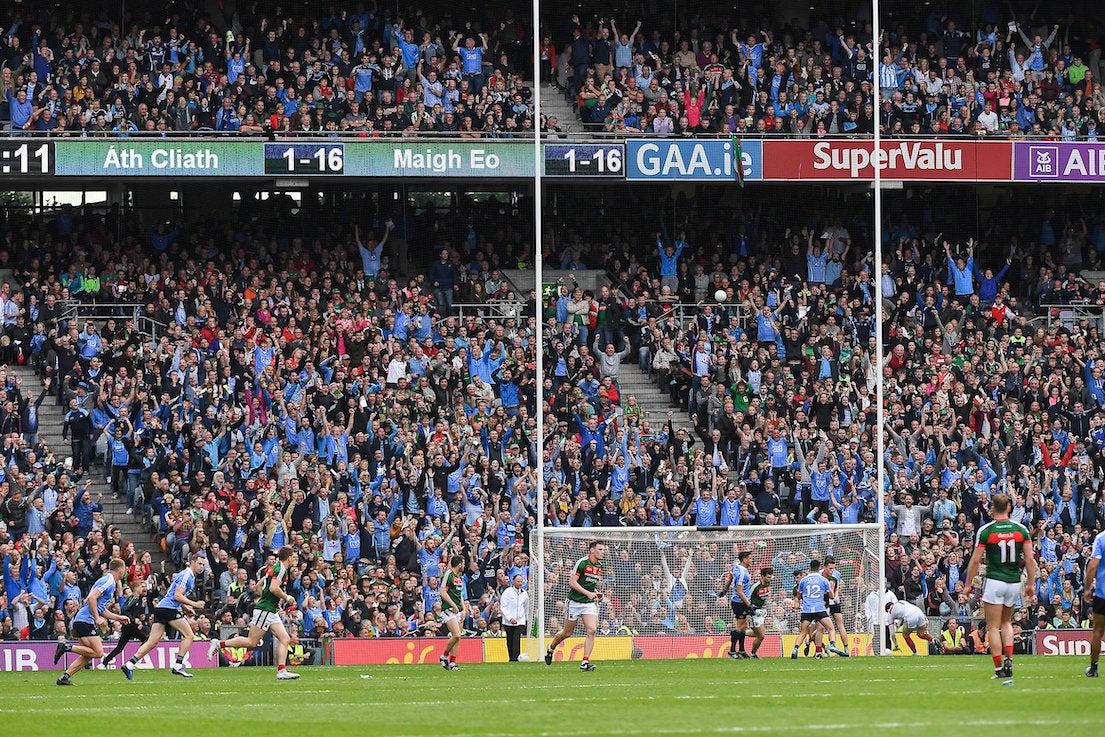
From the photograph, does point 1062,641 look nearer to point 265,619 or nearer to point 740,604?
point 740,604

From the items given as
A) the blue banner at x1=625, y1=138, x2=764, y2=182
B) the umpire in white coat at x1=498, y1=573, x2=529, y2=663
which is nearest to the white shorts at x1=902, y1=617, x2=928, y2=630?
the umpire in white coat at x1=498, y1=573, x2=529, y2=663

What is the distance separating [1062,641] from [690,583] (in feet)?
18.1

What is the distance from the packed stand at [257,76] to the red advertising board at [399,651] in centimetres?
1078

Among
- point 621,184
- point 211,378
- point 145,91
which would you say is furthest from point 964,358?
point 145,91

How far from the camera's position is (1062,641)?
1058 inches

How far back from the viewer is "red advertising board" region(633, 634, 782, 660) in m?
26.1

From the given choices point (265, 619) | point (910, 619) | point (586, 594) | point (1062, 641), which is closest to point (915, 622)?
point (910, 619)

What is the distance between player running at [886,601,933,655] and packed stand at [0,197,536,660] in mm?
5532

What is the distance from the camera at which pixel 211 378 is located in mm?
29672

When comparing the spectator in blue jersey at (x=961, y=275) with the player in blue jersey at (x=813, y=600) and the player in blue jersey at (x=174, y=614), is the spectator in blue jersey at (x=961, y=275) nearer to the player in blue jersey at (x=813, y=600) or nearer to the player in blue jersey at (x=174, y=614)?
the player in blue jersey at (x=813, y=600)

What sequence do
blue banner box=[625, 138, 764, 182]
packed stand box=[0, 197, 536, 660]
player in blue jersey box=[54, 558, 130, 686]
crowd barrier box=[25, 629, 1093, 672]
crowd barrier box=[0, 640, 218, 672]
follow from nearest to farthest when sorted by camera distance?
player in blue jersey box=[54, 558, 130, 686] → crowd barrier box=[0, 640, 218, 672] → crowd barrier box=[25, 629, 1093, 672] → packed stand box=[0, 197, 536, 660] → blue banner box=[625, 138, 764, 182]

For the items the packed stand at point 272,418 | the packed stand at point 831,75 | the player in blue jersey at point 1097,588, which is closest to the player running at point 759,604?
the packed stand at point 272,418

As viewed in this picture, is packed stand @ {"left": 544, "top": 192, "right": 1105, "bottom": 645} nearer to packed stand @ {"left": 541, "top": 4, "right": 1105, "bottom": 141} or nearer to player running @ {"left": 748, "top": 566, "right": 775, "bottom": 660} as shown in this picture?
player running @ {"left": 748, "top": 566, "right": 775, "bottom": 660}

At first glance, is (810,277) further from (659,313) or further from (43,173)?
(43,173)
